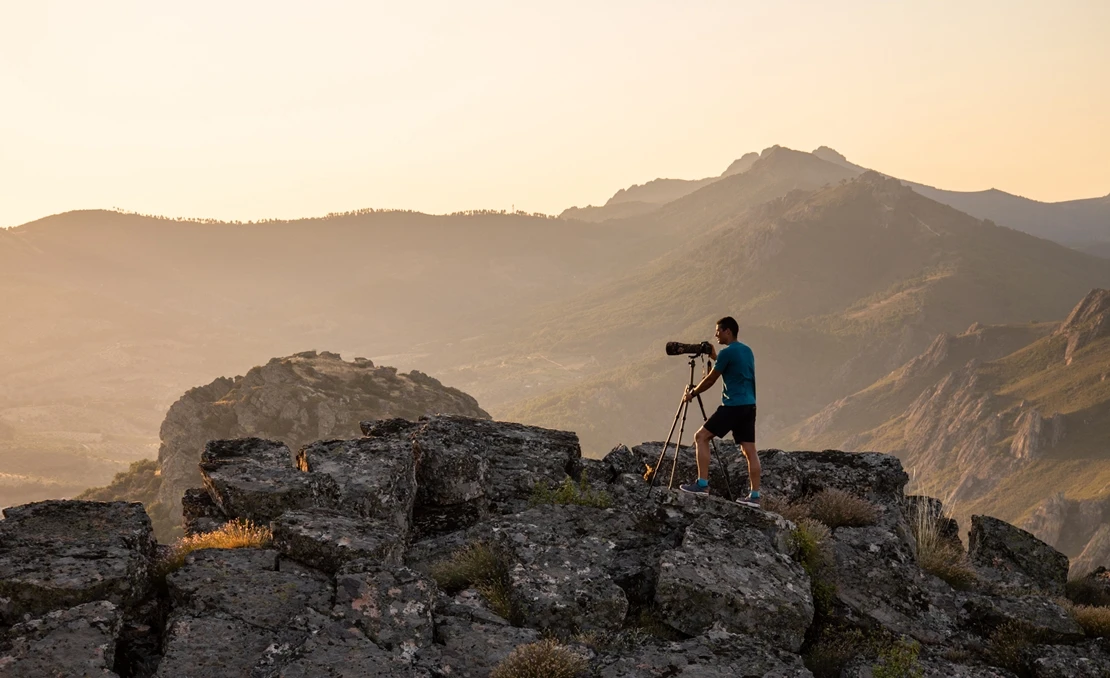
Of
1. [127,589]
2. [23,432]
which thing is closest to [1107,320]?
[127,589]

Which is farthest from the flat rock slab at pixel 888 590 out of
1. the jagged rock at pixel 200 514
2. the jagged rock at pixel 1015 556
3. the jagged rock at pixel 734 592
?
the jagged rock at pixel 200 514

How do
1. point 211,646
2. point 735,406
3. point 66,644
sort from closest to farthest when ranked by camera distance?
point 66,644 < point 211,646 < point 735,406

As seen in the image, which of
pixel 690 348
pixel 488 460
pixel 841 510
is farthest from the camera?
pixel 488 460

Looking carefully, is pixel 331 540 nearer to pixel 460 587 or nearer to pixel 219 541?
pixel 219 541

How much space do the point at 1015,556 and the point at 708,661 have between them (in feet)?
30.2

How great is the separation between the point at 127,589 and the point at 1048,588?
1463 cm

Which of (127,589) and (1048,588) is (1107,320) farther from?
(127,589)

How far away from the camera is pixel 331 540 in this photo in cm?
1010

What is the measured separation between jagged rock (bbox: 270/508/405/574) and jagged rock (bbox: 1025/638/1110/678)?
7.92 meters

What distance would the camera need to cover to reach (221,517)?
474 inches

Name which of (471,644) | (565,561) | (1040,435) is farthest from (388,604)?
(1040,435)

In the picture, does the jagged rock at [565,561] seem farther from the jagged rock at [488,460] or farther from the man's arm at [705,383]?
the man's arm at [705,383]

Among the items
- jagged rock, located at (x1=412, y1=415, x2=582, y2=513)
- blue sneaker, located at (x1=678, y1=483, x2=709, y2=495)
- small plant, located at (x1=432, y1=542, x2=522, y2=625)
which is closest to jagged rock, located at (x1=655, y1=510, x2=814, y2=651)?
blue sneaker, located at (x1=678, y1=483, x2=709, y2=495)

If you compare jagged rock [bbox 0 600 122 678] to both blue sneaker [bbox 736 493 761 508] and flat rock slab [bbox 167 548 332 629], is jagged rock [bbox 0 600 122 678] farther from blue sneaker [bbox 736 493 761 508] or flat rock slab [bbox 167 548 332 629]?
blue sneaker [bbox 736 493 761 508]
